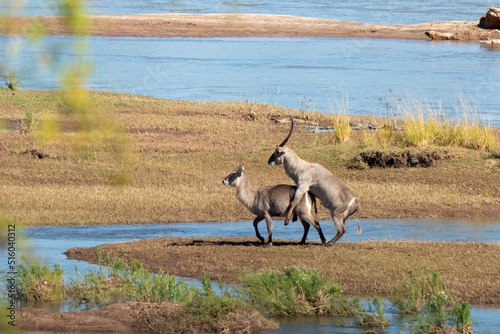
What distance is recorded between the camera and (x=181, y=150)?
21.0 metres

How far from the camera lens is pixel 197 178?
18.0 metres

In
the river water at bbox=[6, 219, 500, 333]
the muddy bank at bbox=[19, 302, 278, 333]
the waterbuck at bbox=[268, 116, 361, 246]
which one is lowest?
the river water at bbox=[6, 219, 500, 333]

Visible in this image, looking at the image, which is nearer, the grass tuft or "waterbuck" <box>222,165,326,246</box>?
the grass tuft

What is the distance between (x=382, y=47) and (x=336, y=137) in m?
38.2

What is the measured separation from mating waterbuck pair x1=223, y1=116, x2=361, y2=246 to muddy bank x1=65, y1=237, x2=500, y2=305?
484 mm

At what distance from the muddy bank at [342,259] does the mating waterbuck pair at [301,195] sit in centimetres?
48

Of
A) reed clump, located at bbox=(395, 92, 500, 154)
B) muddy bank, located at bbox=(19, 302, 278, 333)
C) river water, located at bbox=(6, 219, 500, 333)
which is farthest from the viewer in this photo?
reed clump, located at bbox=(395, 92, 500, 154)

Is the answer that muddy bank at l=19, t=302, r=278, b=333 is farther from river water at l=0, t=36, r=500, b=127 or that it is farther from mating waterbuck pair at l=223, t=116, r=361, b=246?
river water at l=0, t=36, r=500, b=127

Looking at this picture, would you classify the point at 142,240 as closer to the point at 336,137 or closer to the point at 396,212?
the point at 396,212

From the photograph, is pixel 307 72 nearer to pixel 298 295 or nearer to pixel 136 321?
pixel 298 295

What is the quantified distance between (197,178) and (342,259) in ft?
26.2

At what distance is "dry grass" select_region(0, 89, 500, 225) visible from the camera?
49.3 ft

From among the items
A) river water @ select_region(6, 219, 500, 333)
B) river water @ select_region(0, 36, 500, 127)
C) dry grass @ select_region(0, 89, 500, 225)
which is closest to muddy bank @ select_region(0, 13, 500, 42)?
river water @ select_region(0, 36, 500, 127)

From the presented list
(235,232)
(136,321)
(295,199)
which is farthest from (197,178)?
(136,321)
